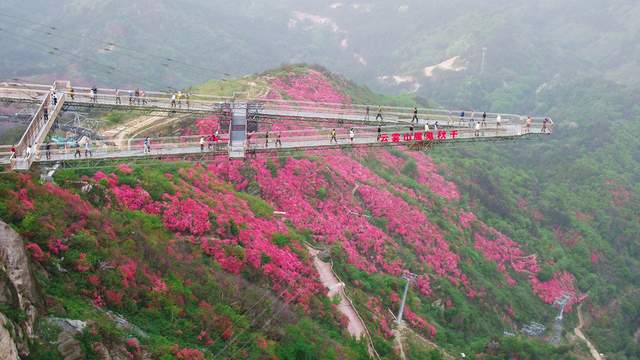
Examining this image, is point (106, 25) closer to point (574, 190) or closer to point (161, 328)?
point (574, 190)

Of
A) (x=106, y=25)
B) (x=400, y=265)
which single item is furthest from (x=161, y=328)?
(x=106, y=25)

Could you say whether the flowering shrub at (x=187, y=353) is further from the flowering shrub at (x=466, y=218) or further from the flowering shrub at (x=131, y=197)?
the flowering shrub at (x=466, y=218)

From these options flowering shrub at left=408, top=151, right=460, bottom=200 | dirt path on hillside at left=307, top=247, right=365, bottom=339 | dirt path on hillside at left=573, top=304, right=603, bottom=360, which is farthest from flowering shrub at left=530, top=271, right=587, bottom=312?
dirt path on hillside at left=307, top=247, right=365, bottom=339

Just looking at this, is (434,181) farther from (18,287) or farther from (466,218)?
(18,287)

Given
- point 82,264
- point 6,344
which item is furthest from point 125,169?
point 6,344

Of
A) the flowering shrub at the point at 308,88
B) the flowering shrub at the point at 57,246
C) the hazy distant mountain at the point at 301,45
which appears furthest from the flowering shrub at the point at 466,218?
the hazy distant mountain at the point at 301,45

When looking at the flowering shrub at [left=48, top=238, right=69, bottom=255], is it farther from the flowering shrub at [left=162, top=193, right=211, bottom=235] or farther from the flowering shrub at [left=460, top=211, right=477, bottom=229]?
the flowering shrub at [left=460, top=211, right=477, bottom=229]
